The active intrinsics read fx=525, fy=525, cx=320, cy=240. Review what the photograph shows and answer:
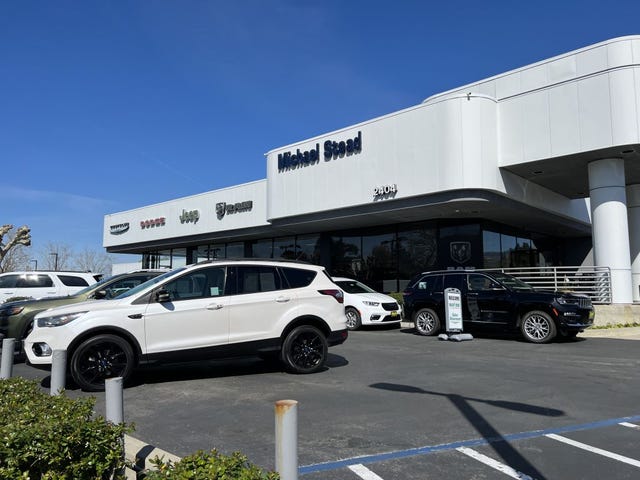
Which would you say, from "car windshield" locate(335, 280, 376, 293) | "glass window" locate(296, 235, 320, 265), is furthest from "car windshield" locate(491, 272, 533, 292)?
"glass window" locate(296, 235, 320, 265)

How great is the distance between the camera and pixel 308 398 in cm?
703

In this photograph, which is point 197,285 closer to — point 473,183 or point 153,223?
point 473,183

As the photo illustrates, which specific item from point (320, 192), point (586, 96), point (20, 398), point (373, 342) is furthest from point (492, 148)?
point (20, 398)

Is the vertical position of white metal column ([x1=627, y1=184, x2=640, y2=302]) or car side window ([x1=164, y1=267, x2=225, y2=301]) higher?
white metal column ([x1=627, y1=184, x2=640, y2=302])

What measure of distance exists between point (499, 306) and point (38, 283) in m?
13.9

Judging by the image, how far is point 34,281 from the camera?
16.5 meters

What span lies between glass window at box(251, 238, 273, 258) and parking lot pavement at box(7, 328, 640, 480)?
754 inches

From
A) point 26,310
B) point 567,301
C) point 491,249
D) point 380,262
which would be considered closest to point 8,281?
point 26,310

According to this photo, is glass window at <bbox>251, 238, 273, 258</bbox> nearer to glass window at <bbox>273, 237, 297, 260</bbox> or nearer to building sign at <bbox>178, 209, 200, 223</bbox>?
glass window at <bbox>273, 237, 297, 260</bbox>

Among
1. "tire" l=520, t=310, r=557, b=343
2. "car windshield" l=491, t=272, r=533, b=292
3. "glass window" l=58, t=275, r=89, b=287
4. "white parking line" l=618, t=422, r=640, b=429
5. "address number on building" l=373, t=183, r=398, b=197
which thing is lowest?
"white parking line" l=618, t=422, r=640, b=429

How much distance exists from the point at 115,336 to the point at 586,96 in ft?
50.8

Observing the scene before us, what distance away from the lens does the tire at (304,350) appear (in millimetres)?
8695

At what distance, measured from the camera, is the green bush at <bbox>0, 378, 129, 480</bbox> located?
311 centimetres

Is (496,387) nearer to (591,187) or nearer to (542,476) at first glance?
(542,476)
